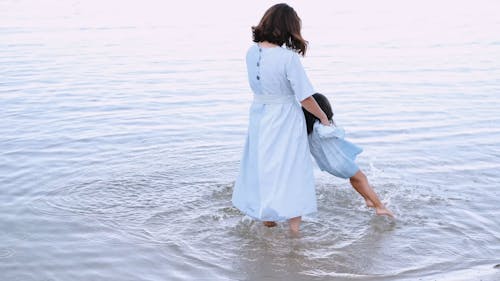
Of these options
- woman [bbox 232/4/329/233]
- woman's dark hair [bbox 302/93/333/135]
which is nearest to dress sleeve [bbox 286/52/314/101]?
woman [bbox 232/4/329/233]

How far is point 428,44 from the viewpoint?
1655 cm

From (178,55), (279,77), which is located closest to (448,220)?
(279,77)

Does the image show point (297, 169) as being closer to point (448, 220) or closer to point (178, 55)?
point (448, 220)

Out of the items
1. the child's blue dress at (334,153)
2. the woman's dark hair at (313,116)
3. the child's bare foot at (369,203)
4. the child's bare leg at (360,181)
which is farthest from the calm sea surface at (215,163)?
the woman's dark hair at (313,116)

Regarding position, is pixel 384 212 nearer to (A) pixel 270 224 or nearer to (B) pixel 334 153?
(B) pixel 334 153

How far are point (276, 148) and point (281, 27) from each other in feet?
2.89

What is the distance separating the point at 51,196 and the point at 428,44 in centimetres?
1159

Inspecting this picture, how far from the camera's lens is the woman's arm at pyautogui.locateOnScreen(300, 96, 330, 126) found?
17.6ft

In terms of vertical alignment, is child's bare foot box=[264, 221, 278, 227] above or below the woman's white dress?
below

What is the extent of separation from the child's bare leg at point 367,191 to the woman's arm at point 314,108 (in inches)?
23.4

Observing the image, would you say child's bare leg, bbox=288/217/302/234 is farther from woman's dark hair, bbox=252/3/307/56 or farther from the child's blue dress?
woman's dark hair, bbox=252/3/307/56

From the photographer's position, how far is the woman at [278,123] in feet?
17.4

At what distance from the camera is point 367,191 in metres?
6.00

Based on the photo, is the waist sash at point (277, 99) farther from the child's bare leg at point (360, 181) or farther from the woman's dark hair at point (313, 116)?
the child's bare leg at point (360, 181)
